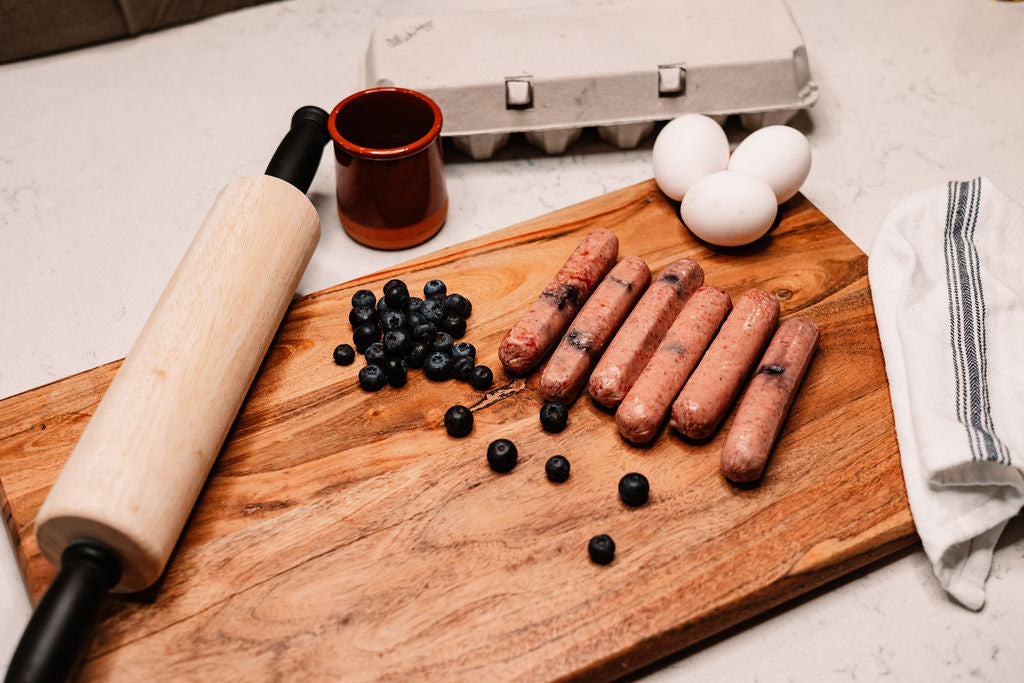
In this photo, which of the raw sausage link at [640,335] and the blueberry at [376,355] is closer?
the raw sausage link at [640,335]

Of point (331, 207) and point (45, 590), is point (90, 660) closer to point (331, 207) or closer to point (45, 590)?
point (45, 590)

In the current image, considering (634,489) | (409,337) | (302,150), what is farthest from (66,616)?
(302,150)

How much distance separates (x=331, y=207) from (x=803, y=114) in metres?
1.59

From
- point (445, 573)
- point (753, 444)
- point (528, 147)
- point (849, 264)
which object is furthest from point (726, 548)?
point (528, 147)

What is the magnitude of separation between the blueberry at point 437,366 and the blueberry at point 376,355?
10 cm

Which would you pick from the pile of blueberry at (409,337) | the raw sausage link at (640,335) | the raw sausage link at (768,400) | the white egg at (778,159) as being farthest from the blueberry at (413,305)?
the white egg at (778,159)

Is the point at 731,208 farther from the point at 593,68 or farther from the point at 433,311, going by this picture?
the point at 433,311

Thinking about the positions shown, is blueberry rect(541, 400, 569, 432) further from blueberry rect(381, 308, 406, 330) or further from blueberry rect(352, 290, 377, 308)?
blueberry rect(352, 290, 377, 308)

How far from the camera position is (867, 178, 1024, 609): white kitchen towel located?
173 centimetres

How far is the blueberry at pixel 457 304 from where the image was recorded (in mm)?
2104

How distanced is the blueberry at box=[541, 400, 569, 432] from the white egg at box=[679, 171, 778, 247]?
67cm

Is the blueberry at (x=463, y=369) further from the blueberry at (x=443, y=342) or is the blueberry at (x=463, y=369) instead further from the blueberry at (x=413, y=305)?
the blueberry at (x=413, y=305)

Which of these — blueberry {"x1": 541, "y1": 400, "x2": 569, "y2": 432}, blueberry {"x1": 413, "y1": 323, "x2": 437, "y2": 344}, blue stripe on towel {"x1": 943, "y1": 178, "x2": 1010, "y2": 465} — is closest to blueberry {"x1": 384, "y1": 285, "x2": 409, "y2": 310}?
blueberry {"x1": 413, "y1": 323, "x2": 437, "y2": 344}

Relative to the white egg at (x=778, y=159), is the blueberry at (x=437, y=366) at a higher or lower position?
lower
